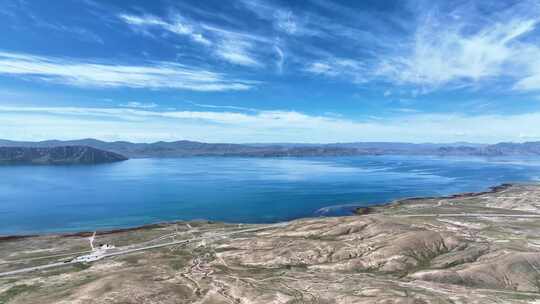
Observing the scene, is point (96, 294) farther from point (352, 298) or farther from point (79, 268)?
point (352, 298)

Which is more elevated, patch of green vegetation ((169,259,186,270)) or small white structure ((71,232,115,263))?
patch of green vegetation ((169,259,186,270))

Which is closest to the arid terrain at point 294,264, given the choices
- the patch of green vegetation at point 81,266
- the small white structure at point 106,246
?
the patch of green vegetation at point 81,266

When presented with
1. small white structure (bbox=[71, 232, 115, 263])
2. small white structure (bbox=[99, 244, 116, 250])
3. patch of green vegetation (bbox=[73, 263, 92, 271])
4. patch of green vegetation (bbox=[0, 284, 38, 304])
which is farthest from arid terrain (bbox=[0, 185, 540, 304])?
small white structure (bbox=[99, 244, 116, 250])

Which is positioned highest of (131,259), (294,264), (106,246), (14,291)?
(14,291)

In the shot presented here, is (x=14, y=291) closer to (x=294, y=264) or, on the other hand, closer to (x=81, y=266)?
(x=81, y=266)

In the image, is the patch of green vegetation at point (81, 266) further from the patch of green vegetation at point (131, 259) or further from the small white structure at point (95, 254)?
the patch of green vegetation at point (131, 259)

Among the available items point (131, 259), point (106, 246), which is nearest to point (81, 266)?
point (131, 259)

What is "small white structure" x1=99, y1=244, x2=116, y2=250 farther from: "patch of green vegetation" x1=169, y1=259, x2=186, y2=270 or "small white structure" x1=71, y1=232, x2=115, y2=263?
"patch of green vegetation" x1=169, y1=259, x2=186, y2=270
